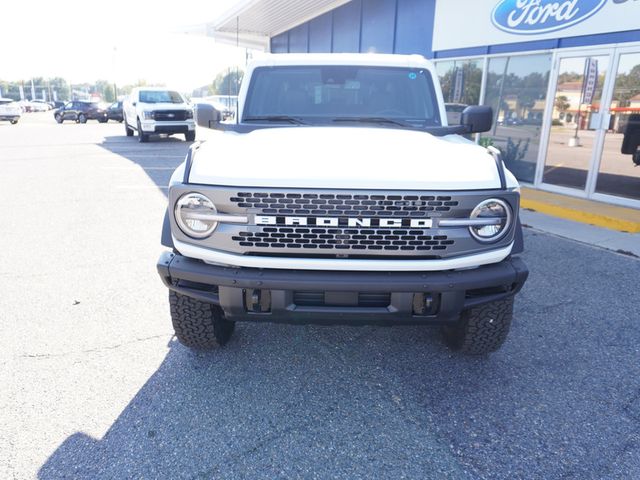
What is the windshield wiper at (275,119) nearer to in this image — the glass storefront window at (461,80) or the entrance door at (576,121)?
the entrance door at (576,121)

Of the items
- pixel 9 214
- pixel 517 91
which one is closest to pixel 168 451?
pixel 9 214

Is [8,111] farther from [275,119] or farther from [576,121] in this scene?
[275,119]

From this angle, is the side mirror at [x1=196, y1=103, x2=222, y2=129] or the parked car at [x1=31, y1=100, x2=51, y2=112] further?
the parked car at [x1=31, y1=100, x2=51, y2=112]

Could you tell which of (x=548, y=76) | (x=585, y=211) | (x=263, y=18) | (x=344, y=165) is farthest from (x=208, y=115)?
(x=263, y=18)

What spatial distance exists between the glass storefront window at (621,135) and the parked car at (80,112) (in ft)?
107

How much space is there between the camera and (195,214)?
2482 mm

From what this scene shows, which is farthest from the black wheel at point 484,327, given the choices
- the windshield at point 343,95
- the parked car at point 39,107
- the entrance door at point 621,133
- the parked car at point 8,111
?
the parked car at point 39,107

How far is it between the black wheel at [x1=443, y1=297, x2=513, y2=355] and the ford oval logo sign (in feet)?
23.8

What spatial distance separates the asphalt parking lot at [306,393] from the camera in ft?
7.43

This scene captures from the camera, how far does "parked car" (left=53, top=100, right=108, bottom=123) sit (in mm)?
32969

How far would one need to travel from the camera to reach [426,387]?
9.41ft

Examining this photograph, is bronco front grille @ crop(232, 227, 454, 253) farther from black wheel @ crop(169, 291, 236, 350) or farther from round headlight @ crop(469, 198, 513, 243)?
black wheel @ crop(169, 291, 236, 350)

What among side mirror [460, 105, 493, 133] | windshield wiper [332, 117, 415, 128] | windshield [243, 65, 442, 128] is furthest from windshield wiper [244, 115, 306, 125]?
side mirror [460, 105, 493, 133]

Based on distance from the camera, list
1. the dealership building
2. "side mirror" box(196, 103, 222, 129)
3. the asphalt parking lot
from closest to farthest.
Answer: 1. the asphalt parking lot
2. "side mirror" box(196, 103, 222, 129)
3. the dealership building
